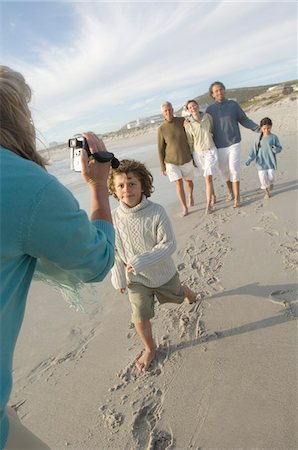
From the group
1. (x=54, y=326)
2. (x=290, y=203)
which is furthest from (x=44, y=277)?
(x=290, y=203)

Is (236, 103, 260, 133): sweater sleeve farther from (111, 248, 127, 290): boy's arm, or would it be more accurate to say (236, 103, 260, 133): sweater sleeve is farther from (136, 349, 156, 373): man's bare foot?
(136, 349, 156, 373): man's bare foot

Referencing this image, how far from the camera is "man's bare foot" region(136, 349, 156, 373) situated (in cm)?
262

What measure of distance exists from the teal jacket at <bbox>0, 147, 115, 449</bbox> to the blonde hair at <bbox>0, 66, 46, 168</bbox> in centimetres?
10

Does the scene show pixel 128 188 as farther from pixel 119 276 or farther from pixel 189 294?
pixel 189 294

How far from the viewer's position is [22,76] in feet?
3.86

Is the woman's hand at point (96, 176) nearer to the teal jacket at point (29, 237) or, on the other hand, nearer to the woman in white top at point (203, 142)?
the teal jacket at point (29, 237)

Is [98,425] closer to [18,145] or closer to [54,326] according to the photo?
[54,326]

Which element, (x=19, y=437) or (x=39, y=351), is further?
(x=39, y=351)

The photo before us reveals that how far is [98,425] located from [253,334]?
1278 millimetres

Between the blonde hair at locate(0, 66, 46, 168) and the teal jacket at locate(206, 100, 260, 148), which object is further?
the teal jacket at locate(206, 100, 260, 148)

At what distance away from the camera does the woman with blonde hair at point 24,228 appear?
94cm

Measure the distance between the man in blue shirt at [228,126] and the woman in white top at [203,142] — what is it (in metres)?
0.12

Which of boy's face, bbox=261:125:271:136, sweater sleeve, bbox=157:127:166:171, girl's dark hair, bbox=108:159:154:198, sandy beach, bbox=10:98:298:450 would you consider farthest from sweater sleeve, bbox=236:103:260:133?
girl's dark hair, bbox=108:159:154:198

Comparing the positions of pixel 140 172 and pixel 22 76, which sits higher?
pixel 22 76
